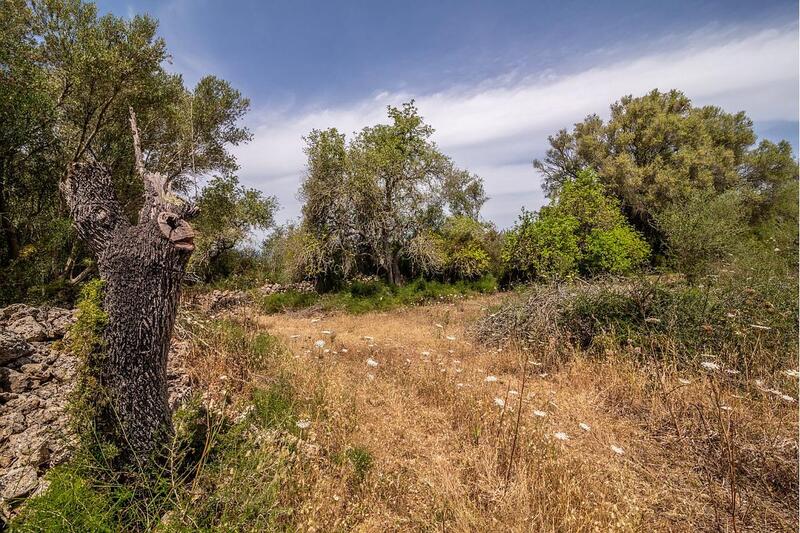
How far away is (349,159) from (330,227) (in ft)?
10.4

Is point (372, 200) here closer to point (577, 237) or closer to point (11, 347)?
point (577, 237)

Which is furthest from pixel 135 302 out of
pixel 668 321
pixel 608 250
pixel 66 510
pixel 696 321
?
pixel 608 250

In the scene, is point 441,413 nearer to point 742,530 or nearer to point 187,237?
point 742,530

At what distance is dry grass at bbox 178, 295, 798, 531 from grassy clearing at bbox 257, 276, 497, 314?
814 cm

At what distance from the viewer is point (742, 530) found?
8.45ft

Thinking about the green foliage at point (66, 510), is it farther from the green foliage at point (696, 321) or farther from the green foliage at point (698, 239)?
the green foliage at point (698, 239)

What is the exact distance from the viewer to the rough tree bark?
8.37 ft

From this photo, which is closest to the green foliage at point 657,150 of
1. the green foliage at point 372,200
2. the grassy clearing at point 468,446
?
the green foliage at point 372,200

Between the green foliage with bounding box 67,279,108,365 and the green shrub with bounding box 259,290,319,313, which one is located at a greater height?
the green foliage with bounding box 67,279,108,365

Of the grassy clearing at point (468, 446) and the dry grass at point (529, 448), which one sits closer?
the grassy clearing at point (468, 446)

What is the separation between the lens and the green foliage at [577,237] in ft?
48.1

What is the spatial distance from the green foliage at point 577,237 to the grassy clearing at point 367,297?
9.99ft

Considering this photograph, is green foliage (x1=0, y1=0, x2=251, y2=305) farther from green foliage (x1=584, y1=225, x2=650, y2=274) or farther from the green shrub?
green foliage (x1=584, y1=225, x2=650, y2=274)

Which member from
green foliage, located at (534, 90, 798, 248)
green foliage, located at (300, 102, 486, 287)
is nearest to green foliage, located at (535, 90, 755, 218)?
green foliage, located at (534, 90, 798, 248)
